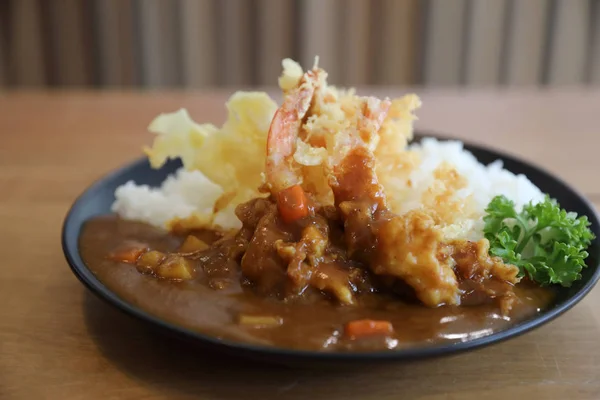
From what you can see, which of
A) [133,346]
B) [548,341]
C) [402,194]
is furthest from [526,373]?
[133,346]

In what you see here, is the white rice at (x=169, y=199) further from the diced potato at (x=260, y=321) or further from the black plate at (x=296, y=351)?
the diced potato at (x=260, y=321)

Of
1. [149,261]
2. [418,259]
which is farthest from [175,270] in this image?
[418,259]

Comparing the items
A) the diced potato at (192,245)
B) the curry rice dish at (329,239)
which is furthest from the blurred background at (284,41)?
the diced potato at (192,245)

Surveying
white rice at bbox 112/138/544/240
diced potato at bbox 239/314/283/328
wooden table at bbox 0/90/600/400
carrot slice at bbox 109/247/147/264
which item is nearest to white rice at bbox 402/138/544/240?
white rice at bbox 112/138/544/240

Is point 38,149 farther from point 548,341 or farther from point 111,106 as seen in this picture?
point 548,341

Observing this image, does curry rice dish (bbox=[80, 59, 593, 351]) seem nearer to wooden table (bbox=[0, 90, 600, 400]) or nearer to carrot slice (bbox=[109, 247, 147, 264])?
carrot slice (bbox=[109, 247, 147, 264])

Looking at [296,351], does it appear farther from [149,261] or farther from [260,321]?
[149,261]
